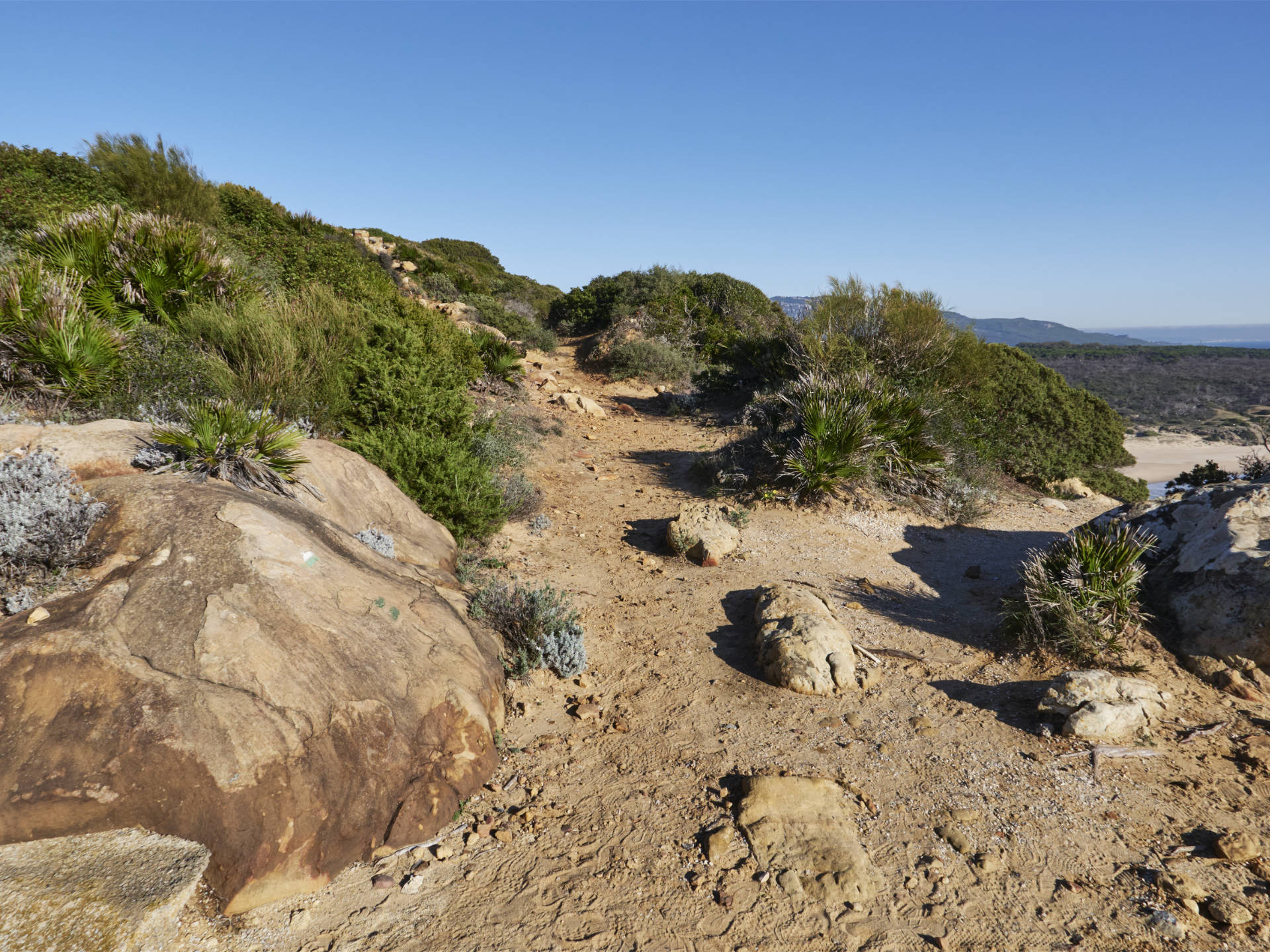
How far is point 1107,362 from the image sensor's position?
142 feet

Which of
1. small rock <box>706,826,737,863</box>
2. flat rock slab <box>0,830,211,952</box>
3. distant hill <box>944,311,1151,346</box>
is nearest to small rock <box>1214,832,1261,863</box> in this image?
small rock <box>706,826,737,863</box>

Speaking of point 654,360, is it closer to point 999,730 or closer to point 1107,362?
point 999,730

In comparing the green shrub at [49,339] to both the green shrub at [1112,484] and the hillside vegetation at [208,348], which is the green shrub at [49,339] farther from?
the green shrub at [1112,484]

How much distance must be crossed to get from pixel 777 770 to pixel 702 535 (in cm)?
343

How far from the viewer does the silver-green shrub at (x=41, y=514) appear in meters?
3.22

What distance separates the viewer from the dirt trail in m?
2.71

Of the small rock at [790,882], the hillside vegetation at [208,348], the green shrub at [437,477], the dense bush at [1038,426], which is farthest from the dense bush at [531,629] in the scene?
the dense bush at [1038,426]

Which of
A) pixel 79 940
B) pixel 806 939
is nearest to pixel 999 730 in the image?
pixel 806 939

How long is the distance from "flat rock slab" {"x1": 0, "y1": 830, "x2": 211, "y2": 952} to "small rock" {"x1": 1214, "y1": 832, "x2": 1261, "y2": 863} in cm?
465

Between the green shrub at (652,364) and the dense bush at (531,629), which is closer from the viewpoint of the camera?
the dense bush at (531,629)

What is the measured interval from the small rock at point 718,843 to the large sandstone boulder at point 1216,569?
13.2 feet

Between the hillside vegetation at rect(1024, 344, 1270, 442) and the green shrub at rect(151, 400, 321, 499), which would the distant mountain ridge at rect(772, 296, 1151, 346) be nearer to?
the hillside vegetation at rect(1024, 344, 1270, 442)

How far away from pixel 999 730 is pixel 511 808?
3.22 meters

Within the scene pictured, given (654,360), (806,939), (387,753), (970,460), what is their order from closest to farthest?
(806,939)
(387,753)
(970,460)
(654,360)
